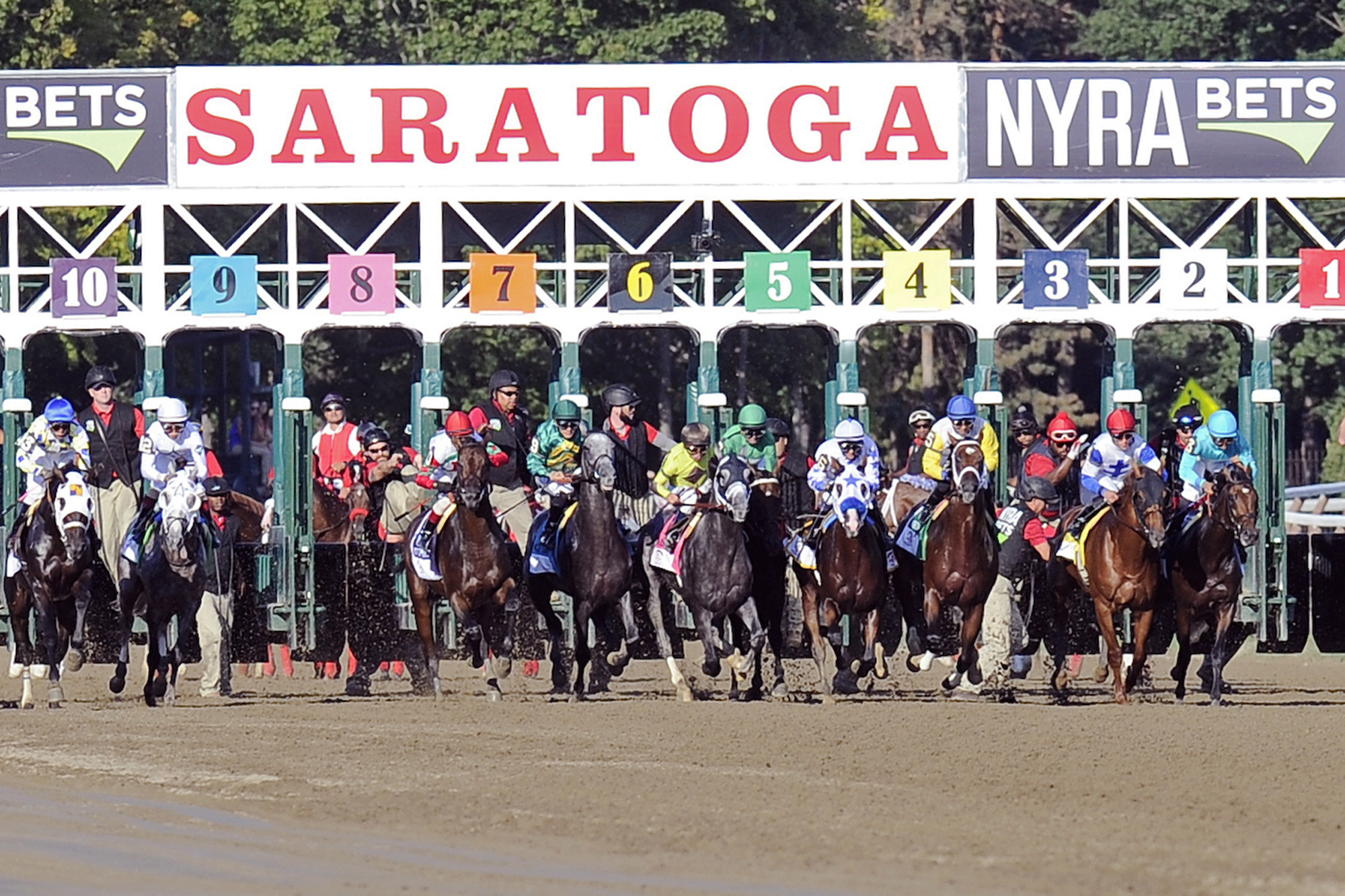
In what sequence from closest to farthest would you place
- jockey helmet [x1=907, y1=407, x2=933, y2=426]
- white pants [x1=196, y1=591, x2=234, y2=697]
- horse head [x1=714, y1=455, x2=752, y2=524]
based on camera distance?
horse head [x1=714, y1=455, x2=752, y2=524] < white pants [x1=196, y1=591, x2=234, y2=697] < jockey helmet [x1=907, y1=407, x2=933, y2=426]

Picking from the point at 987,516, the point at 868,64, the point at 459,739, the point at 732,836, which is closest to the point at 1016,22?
the point at 868,64

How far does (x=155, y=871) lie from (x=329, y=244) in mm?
11696

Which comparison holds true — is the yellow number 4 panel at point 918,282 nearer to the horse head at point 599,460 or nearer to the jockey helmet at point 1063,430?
the jockey helmet at point 1063,430

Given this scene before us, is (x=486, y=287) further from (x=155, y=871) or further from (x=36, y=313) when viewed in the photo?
(x=155, y=871)

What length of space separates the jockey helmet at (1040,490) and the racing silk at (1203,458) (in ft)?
2.67

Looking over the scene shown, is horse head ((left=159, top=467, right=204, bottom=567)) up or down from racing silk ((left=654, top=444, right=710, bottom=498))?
down

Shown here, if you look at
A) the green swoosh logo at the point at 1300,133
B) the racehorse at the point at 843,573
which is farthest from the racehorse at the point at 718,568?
the green swoosh logo at the point at 1300,133

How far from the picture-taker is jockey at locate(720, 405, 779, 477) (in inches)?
666

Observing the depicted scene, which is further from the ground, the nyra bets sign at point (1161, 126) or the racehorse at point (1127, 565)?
the nyra bets sign at point (1161, 126)

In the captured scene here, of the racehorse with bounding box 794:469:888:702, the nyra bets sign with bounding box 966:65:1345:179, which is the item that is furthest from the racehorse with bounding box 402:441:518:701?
the nyra bets sign with bounding box 966:65:1345:179

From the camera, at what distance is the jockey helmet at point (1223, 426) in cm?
1659

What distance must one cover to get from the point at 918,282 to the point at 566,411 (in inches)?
142

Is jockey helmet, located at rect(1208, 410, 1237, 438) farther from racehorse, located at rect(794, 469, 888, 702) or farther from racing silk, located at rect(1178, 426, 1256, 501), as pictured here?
racehorse, located at rect(794, 469, 888, 702)

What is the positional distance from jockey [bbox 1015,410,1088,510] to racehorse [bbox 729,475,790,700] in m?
1.79
